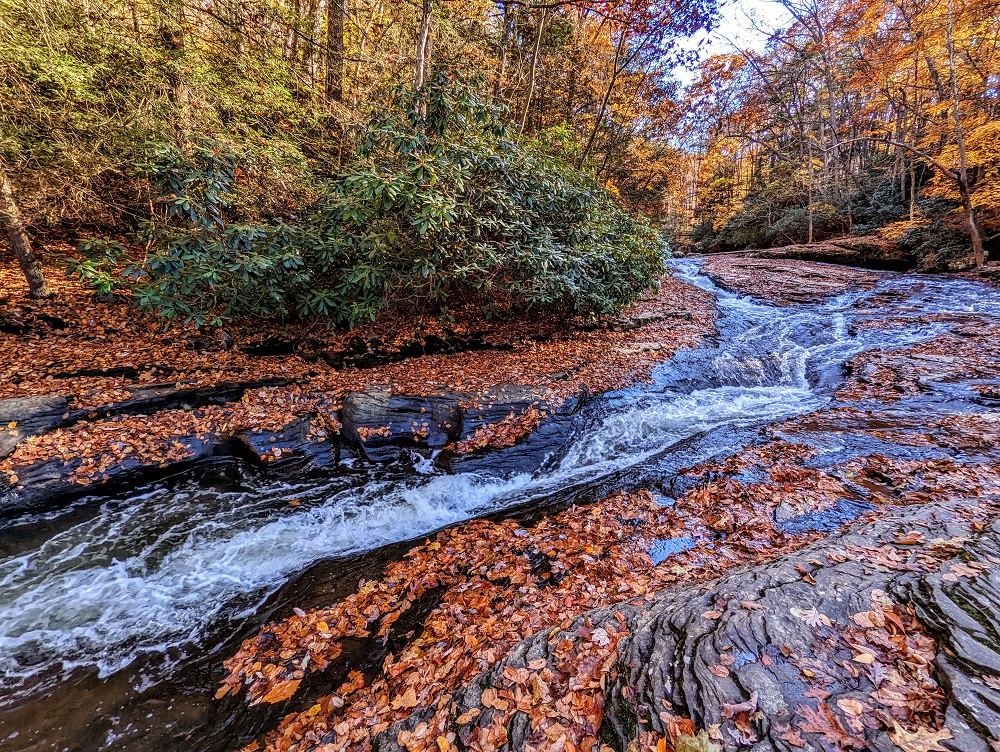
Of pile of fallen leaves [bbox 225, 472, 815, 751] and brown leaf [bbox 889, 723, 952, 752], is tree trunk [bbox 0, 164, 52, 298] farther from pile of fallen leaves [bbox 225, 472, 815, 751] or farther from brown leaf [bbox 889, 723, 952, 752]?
brown leaf [bbox 889, 723, 952, 752]

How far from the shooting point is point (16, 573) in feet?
13.2

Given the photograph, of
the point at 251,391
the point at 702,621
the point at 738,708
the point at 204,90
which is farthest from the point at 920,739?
the point at 204,90

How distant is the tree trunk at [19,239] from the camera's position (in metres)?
5.87

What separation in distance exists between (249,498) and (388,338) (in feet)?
14.3

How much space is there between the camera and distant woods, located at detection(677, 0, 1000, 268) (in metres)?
13.2

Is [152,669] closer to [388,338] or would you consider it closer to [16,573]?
[16,573]

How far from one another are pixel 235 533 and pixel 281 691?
231 cm

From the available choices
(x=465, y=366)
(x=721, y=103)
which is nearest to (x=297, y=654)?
(x=465, y=366)

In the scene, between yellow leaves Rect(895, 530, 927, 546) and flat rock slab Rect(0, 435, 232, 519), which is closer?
yellow leaves Rect(895, 530, 927, 546)

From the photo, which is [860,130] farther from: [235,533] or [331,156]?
[235,533]

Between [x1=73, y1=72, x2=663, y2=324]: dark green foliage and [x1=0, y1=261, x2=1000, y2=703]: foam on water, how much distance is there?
3180mm

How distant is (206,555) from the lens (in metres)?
4.44

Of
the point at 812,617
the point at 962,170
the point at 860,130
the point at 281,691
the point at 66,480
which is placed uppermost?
the point at 860,130

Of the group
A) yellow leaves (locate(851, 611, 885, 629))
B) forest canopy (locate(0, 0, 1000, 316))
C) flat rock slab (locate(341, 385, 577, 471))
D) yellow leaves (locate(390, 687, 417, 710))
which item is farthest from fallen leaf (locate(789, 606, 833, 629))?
forest canopy (locate(0, 0, 1000, 316))
